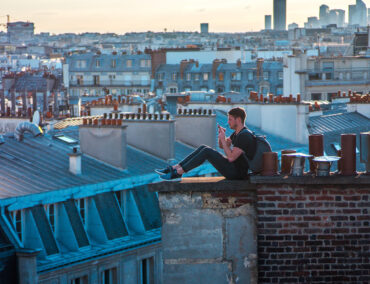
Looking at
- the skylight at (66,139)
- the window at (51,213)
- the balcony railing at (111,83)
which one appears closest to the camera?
the window at (51,213)

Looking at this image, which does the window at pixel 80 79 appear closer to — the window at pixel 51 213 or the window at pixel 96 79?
the window at pixel 96 79

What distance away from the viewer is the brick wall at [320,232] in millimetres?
9062

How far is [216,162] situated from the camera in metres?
9.57

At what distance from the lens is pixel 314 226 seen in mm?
9078

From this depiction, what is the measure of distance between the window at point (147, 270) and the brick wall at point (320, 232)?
14.6 meters

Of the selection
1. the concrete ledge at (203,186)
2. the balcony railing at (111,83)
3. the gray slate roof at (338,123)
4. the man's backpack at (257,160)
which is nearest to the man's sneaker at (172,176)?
the concrete ledge at (203,186)

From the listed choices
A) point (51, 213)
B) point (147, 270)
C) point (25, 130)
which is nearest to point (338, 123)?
point (25, 130)

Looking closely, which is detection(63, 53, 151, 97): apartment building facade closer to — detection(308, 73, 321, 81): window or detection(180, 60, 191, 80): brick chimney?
detection(180, 60, 191, 80): brick chimney

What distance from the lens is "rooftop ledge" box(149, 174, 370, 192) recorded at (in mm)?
9008

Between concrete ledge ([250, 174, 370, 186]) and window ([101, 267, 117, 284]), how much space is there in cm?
1366

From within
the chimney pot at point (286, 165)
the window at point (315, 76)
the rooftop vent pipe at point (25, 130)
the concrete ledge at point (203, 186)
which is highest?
the chimney pot at point (286, 165)

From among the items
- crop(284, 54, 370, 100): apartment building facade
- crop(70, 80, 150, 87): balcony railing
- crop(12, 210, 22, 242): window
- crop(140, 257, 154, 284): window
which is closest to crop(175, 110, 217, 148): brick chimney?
crop(140, 257, 154, 284): window

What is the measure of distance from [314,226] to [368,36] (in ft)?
208

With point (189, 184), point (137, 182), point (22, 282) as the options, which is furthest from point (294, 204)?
point (137, 182)
